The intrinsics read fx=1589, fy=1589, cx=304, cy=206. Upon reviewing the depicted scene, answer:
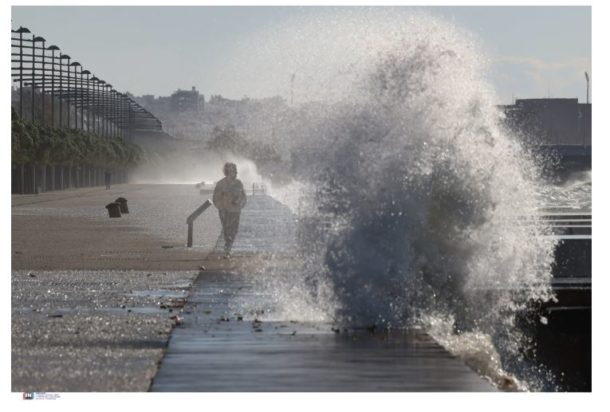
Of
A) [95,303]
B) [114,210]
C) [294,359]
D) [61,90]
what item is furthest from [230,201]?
[61,90]

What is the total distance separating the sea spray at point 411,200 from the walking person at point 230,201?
9.07 meters

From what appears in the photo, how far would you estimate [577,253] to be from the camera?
80.0 feet

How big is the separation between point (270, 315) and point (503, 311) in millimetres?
2722

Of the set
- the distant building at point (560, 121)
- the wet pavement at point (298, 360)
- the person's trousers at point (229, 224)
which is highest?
the distant building at point (560, 121)

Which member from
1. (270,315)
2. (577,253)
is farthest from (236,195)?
(270,315)

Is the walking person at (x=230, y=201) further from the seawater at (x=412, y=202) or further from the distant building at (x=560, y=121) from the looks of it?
the distant building at (x=560, y=121)

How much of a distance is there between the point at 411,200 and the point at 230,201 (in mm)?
10928

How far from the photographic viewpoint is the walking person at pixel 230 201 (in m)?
24.9

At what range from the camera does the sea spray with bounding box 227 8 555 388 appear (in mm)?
14117

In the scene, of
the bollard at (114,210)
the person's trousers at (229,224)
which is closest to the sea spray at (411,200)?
the person's trousers at (229,224)

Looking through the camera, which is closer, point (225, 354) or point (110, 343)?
point (225, 354)

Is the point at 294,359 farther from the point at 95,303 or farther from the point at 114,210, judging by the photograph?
the point at 114,210

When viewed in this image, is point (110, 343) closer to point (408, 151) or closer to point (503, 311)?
point (408, 151)

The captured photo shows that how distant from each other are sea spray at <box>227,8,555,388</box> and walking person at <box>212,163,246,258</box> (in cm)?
907
